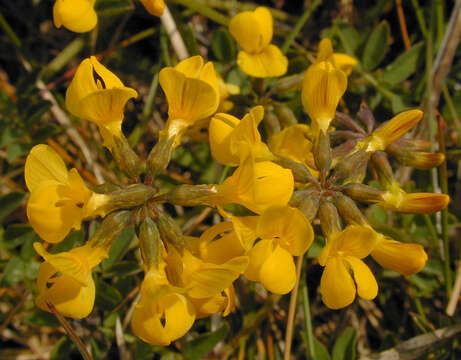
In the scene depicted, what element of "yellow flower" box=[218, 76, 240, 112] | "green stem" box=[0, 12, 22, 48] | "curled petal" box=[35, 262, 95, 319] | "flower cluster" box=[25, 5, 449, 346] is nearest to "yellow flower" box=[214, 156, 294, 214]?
"flower cluster" box=[25, 5, 449, 346]

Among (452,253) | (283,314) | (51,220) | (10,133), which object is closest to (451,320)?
(452,253)

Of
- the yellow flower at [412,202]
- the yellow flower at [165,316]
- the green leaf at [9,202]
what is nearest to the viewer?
the yellow flower at [165,316]

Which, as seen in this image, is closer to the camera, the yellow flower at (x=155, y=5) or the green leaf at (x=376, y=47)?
the yellow flower at (x=155, y=5)

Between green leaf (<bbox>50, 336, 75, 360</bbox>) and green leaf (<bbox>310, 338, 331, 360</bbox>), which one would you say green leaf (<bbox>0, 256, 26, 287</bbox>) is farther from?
green leaf (<bbox>310, 338, 331, 360</bbox>)

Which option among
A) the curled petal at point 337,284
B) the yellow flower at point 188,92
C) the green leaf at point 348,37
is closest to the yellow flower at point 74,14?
the yellow flower at point 188,92

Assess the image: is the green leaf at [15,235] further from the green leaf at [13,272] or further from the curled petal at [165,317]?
the curled petal at [165,317]

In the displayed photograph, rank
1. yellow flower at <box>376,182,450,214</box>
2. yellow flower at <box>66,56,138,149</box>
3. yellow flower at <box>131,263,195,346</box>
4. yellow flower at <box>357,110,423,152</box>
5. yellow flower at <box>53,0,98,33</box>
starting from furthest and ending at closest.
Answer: yellow flower at <box>53,0,98,33</box>, yellow flower at <box>357,110,423,152</box>, yellow flower at <box>376,182,450,214</box>, yellow flower at <box>66,56,138,149</box>, yellow flower at <box>131,263,195,346</box>

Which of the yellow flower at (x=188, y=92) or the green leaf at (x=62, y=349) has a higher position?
the yellow flower at (x=188, y=92)
